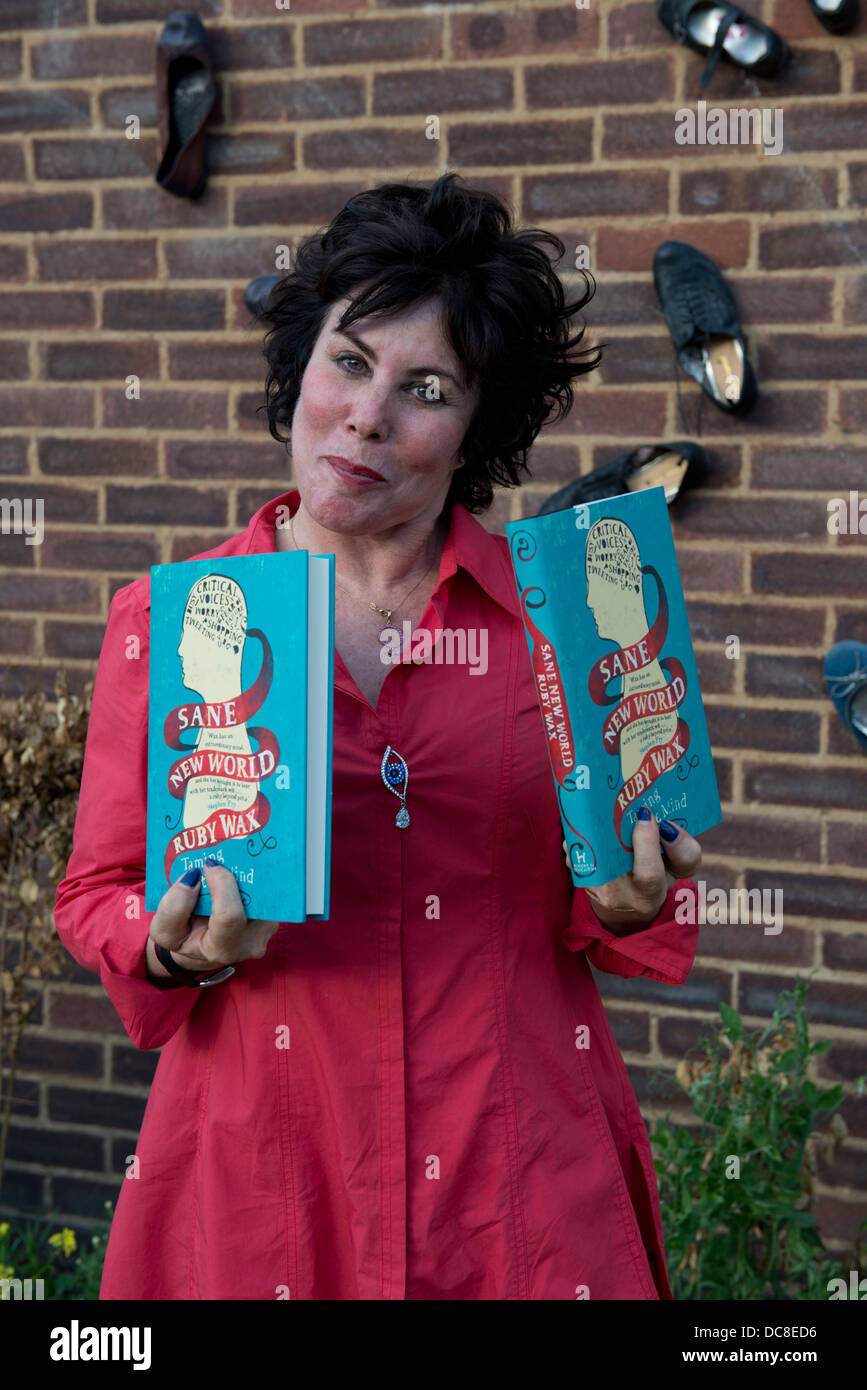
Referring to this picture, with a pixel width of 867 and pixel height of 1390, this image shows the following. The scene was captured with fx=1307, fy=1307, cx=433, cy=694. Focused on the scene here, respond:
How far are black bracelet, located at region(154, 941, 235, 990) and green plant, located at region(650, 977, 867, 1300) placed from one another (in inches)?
49.1

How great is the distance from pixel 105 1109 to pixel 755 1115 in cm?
166

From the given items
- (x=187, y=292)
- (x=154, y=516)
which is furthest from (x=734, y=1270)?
(x=187, y=292)

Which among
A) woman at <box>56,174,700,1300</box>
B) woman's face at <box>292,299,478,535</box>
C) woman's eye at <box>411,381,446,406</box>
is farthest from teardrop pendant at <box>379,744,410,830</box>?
woman's eye at <box>411,381,446,406</box>

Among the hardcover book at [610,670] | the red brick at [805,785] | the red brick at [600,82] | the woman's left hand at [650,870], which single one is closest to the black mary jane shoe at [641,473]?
the red brick at [805,785]

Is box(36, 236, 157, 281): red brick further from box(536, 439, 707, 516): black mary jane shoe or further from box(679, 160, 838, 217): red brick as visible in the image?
box(679, 160, 838, 217): red brick

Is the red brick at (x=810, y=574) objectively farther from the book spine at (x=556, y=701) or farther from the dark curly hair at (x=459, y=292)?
the book spine at (x=556, y=701)

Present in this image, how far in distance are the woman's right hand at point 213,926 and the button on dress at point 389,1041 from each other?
0.10m

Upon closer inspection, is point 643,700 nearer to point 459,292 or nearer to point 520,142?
point 459,292

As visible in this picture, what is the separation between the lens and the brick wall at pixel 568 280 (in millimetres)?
2697

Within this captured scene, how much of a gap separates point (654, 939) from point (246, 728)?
59 cm

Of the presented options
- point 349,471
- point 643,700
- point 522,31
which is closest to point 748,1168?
point 643,700

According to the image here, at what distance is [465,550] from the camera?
68.8 inches

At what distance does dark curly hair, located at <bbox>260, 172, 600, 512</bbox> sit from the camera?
66.0 inches

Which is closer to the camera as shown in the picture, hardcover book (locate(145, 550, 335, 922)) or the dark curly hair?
hardcover book (locate(145, 550, 335, 922))
